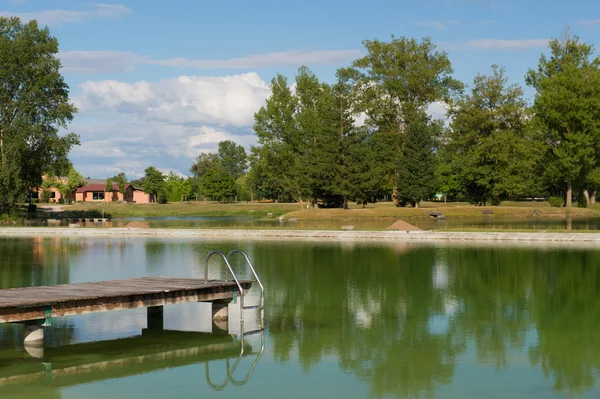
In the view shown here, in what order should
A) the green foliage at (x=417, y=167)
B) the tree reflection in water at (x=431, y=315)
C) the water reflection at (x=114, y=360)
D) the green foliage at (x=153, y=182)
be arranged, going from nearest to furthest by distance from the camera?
the water reflection at (x=114, y=360), the tree reflection in water at (x=431, y=315), the green foliage at (x=417, y=167), the green foliage at (x=153, y=182)

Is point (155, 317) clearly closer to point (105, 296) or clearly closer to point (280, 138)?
point (105, 296)

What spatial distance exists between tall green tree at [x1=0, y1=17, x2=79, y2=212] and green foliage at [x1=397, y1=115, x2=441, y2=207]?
36.7m

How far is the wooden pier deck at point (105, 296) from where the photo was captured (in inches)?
637

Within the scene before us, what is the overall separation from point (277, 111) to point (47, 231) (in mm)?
42590

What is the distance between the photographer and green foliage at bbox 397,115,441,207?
298ft

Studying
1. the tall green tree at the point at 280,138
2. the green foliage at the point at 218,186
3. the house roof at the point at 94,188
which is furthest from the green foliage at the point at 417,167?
the house roof at the point at 94,188

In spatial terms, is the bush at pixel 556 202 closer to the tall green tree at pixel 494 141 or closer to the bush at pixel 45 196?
the tall green tree at pixel 494 141

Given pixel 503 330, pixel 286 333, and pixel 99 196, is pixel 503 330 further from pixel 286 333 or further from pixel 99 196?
pixel 99 196

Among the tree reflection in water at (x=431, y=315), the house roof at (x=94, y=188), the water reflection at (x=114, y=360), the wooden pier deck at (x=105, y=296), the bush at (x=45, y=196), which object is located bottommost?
the water reflection at (x=114, y=360)

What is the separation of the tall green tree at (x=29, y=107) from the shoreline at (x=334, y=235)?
43.2 ft

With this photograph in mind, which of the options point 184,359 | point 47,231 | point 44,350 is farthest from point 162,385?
point 47,231

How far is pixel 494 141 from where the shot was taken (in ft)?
298

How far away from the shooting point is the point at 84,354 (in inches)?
664

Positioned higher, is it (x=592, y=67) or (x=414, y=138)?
(x=592, y=67)
